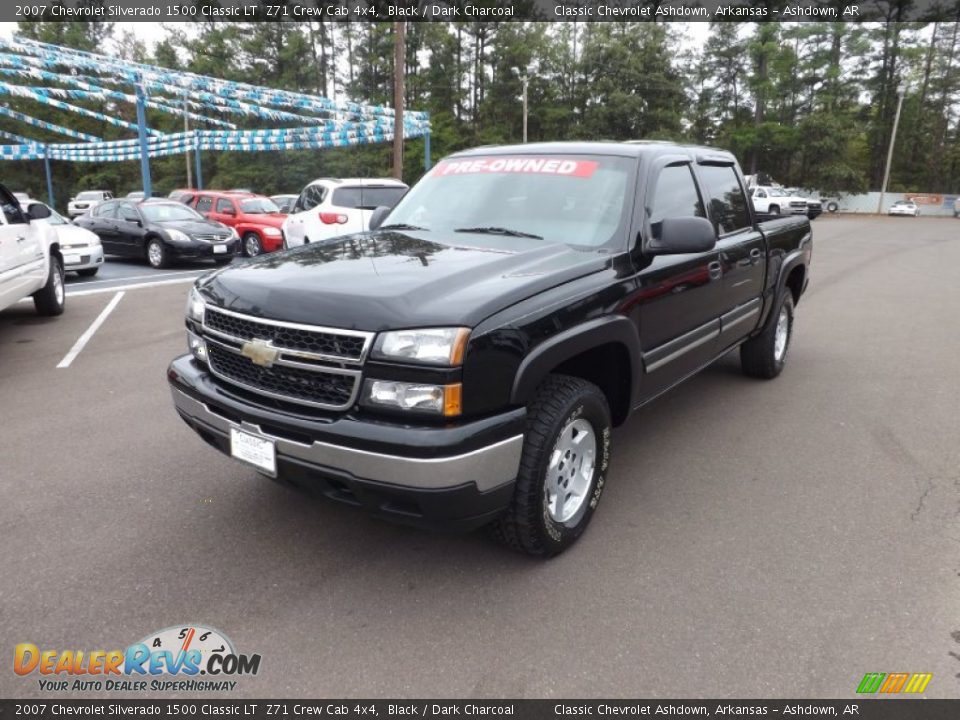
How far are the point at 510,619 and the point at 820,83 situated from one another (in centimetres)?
5943

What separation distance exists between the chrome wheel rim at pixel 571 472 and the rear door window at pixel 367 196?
986 cm

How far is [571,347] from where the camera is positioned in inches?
109

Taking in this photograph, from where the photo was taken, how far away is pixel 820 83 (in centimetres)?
5116

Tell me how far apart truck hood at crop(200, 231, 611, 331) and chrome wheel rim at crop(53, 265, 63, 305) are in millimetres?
6318

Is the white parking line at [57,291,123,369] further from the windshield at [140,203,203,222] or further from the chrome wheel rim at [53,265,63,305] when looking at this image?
the windshield at [140,203,203,222]

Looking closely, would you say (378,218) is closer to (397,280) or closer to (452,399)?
(397,280)

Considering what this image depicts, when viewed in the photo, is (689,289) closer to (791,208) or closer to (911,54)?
(791,208)

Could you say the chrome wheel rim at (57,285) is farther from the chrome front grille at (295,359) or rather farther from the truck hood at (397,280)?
the chrome front grille at (295,359)

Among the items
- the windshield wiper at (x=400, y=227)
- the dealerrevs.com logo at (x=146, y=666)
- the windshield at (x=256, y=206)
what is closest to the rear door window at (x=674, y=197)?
the windshield wiper at (x=400, y=227)

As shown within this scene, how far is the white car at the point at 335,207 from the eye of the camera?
470 inches

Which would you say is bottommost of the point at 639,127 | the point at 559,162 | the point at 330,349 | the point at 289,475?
the point at 289,475

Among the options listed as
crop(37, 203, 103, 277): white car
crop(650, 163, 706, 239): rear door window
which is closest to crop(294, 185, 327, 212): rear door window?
crop(37, 203, 103, 277): white car

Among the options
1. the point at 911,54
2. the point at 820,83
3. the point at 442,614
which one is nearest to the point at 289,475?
the point at 442,614

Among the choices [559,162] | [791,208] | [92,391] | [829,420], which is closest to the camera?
[559,162]
